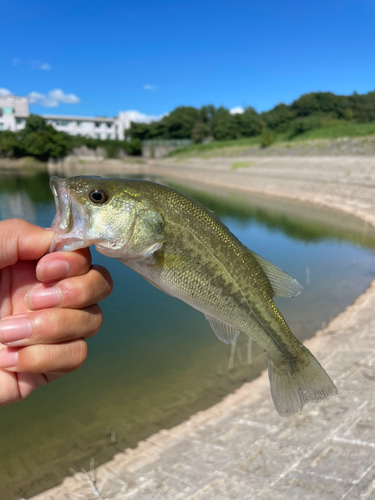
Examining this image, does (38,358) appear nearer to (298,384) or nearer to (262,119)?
(298,384)

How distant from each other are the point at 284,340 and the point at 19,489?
4731 mm

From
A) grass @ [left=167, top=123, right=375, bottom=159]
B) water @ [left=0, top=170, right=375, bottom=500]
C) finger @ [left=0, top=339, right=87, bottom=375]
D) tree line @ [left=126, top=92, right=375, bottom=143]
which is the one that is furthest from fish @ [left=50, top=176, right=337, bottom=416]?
tree line @ [left=126, top=92, right=375, bottom=143]

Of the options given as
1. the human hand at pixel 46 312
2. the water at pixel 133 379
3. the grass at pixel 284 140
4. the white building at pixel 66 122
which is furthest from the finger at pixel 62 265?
the white building at pixel 66 122

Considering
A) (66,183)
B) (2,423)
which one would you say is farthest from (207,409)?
(66,183)

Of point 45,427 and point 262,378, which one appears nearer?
point 45,427

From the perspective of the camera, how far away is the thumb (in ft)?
6.59

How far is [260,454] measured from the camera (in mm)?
4328

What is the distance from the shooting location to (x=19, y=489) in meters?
4.55

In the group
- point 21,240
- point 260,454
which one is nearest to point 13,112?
point 21,240

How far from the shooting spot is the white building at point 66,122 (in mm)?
91500

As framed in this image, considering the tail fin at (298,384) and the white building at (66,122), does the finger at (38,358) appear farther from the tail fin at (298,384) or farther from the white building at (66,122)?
the white building at (66,122)

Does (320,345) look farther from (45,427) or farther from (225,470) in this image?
(45,427)

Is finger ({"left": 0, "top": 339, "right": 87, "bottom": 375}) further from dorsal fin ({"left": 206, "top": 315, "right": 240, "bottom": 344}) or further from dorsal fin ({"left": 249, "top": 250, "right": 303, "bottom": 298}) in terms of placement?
dorsal fin ({"left": 249, "top": 250, "right": 303, "bottom": 298})

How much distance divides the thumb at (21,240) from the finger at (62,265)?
171mm
